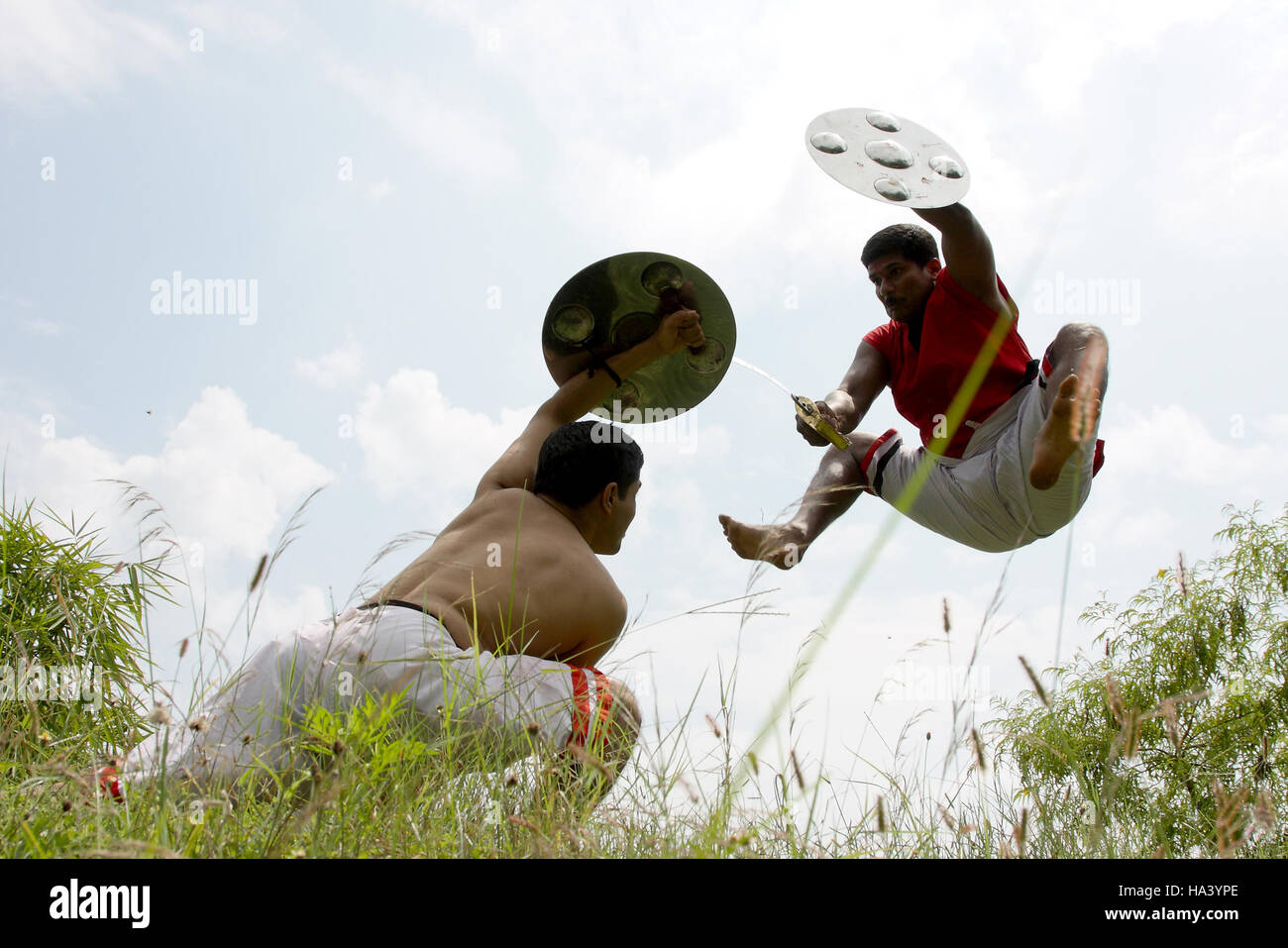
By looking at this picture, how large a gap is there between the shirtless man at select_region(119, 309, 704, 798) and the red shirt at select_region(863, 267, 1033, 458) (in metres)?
1.52

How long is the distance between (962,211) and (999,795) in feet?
8.28

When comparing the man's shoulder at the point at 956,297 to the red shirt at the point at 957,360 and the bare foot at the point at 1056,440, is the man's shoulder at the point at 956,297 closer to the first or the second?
the red shirt at the point at 957,360

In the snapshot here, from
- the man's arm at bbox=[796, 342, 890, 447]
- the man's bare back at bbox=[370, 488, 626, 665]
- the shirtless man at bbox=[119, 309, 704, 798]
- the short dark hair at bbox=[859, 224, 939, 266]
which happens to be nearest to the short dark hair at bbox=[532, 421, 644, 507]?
the shirtless man at bbox=[119, 309, 704, 798]

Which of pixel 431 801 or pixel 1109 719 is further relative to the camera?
pixel 1109 719

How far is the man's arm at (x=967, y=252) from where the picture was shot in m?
4.37

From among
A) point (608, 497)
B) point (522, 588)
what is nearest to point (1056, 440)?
point (608, 497)

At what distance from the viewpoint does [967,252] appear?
4496mm

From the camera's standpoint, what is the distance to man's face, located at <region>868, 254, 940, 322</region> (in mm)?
4867

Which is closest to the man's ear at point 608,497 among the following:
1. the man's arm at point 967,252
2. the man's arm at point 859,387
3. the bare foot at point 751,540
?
the bare foot at point 751,540
